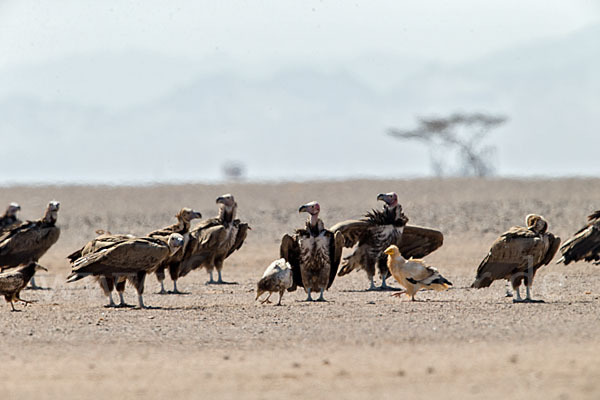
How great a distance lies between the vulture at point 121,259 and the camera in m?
16.1

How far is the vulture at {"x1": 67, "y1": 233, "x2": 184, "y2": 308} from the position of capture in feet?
52.9

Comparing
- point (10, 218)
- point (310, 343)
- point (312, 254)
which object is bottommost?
point (310, 343)

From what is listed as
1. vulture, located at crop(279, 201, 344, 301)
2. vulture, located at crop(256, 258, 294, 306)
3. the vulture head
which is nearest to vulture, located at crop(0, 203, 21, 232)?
vulture, located at crop(279, 201, 344, 301)

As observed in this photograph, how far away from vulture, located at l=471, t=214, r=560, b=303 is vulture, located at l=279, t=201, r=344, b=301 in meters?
2.50

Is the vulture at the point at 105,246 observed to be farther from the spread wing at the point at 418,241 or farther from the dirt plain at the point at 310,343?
the spread wing at the point at 418,241

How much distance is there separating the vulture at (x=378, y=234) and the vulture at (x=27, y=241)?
5509 mm

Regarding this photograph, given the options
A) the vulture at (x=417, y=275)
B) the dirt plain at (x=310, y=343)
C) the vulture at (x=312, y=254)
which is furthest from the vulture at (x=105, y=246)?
the vulture at (x=417, y=275)

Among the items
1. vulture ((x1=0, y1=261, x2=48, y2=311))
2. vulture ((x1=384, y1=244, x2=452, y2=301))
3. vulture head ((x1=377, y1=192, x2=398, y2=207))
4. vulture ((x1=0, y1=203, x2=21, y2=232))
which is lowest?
vulture ((x1=0, y1=261, x2=48, y2=311))

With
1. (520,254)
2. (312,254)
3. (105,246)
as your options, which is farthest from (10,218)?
(520,254)

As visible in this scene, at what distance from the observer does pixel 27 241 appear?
2017 cm

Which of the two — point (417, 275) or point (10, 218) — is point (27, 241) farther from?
point (417, 275)

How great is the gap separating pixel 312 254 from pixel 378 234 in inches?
95.7

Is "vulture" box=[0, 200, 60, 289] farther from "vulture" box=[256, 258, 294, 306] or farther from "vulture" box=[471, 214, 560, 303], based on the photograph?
"vulture" box=[471, 214, 560, 303]

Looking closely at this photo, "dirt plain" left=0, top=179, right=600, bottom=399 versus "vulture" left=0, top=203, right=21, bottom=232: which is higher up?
"vulture" left=0, top=203, right=21, bottom=232
